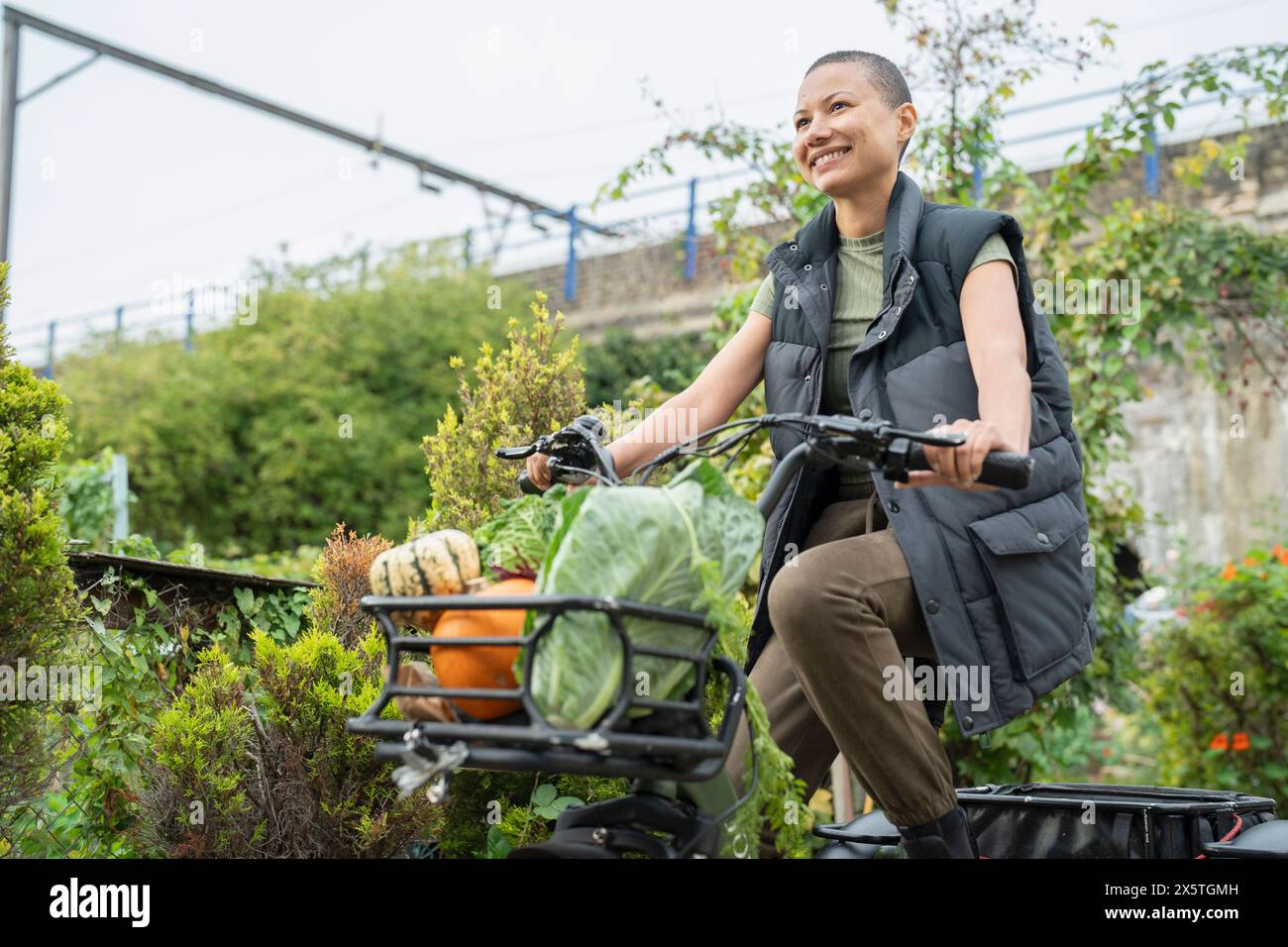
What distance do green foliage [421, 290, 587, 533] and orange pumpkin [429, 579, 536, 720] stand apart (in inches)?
77.9

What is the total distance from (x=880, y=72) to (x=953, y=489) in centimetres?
102

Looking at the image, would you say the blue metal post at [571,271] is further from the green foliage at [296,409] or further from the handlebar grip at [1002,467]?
the handlebar grip at [1002,467]

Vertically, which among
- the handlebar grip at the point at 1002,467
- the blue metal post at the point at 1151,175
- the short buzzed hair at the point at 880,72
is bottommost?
the handlebar grip at the point at 1002,467

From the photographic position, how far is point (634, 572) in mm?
1824

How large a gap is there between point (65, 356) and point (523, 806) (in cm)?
1742

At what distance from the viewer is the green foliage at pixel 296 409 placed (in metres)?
13.6

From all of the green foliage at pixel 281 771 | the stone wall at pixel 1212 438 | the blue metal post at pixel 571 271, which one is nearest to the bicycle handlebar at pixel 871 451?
the green foliage at pixel 281 771

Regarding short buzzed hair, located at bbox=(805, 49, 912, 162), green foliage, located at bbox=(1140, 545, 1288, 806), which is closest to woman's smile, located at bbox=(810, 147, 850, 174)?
short buzzed hair, located at bbox=(805, 49, 912, 162)

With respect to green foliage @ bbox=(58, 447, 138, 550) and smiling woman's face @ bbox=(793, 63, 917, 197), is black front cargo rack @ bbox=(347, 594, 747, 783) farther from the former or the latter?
green foliage @ bbox=(58, 447, 138, 550)

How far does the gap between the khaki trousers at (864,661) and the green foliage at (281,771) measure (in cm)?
123

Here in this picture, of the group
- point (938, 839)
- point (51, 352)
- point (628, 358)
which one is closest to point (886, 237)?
point (938, 839)
